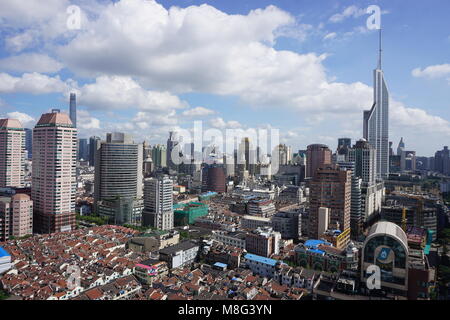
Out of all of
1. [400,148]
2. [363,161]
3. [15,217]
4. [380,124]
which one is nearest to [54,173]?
[15,217]

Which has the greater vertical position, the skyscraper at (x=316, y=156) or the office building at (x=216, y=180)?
the skyscraper at (x=316, y=156)

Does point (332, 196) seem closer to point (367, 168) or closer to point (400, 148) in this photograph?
point (367, 168)

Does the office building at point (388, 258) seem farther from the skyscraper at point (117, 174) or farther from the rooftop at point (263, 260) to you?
the skyscraper at point (117, 174)

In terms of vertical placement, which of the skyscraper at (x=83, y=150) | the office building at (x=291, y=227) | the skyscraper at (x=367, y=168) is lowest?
the office building at (x=291, y=227)

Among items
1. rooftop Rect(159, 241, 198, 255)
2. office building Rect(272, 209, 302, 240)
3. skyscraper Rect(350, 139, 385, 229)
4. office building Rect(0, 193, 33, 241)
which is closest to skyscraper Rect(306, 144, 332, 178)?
skyscraper Rect(350, 139, 385, 229)

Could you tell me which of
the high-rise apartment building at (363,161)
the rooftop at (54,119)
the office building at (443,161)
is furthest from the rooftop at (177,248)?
the office building at (443,161)
